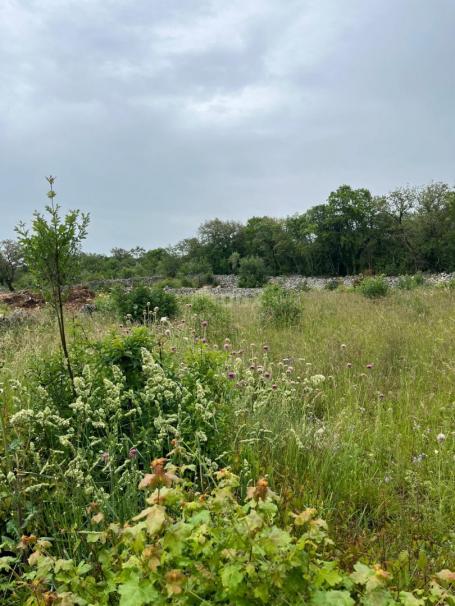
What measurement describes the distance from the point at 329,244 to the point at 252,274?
10.9 metres

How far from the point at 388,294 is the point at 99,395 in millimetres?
12350

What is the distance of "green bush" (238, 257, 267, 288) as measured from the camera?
32438 mm

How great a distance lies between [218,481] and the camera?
242 centimetres

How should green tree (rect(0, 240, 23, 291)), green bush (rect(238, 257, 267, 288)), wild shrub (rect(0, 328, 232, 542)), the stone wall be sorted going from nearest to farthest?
1. wild shrub (rect(0, 328, 232, 542))
2. the stone wall
3. green tree (rect(0, 240, 23, 291))
4. green bush (rect(238, 257, 267, 288))

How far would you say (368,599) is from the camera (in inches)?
43.8

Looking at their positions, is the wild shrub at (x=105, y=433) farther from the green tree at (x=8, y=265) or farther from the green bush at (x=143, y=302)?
the green tree at (x=8, y=265)

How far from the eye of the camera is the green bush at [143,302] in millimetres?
9602

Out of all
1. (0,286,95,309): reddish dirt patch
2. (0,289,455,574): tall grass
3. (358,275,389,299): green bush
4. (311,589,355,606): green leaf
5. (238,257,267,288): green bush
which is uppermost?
(238,257,267,288): green bush

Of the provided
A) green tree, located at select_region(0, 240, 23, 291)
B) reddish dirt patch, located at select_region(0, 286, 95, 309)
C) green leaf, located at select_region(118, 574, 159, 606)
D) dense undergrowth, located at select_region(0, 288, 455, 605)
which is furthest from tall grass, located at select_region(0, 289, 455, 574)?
green tree, located at select_region(0, 240, 23, 291)

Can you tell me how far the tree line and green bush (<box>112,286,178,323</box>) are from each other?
2050cm

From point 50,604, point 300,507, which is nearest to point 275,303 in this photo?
point 300,507

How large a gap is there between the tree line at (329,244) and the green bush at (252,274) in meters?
0.17

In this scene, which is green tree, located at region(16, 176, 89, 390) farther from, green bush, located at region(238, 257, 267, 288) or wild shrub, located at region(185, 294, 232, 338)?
green bush, located at region(238, 257, 267, 288)

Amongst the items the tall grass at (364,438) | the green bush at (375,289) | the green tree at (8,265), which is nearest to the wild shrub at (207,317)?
the tall grass at (364,438)
